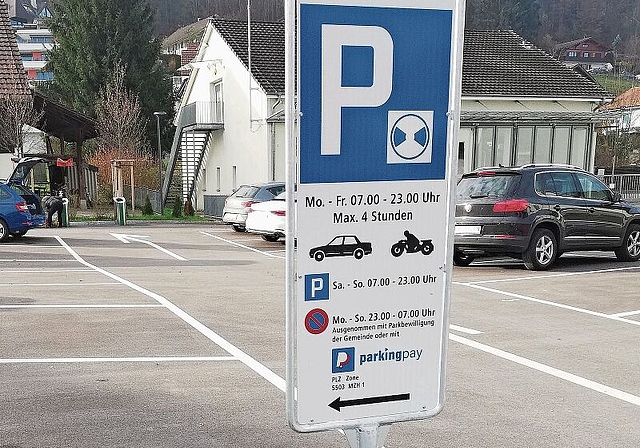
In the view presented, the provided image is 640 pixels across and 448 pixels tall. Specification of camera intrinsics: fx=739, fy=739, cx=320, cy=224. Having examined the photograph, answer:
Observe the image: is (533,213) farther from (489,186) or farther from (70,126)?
(70,126)

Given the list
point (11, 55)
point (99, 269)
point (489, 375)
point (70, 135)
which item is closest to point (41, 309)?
point (99, 269)

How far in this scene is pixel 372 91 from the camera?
9.37ft

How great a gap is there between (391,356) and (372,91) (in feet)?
3.60

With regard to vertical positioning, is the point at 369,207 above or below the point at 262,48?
below

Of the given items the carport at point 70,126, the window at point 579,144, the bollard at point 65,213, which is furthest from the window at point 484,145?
the carport at point 70,126

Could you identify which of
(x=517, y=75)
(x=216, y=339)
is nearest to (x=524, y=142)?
(x=517, y=75)

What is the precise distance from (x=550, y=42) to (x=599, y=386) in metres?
94.8

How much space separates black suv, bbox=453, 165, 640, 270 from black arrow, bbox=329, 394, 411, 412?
9.80 metres

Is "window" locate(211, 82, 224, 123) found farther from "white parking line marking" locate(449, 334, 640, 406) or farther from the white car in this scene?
"white parking line marking" locate(449, 334, 640, 406)

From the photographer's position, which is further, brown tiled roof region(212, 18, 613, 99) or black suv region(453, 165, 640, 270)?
brown tiled roof region(212, 18, 613, 99)

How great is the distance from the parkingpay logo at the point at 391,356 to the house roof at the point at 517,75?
1134 inches

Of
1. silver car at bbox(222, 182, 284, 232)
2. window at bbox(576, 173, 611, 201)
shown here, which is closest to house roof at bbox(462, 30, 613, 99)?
silver car at bbox(222, 182, 284, 232)

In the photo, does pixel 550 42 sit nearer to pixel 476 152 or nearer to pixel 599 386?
pixel 476 152

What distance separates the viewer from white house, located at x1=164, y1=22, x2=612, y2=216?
99.1ft
